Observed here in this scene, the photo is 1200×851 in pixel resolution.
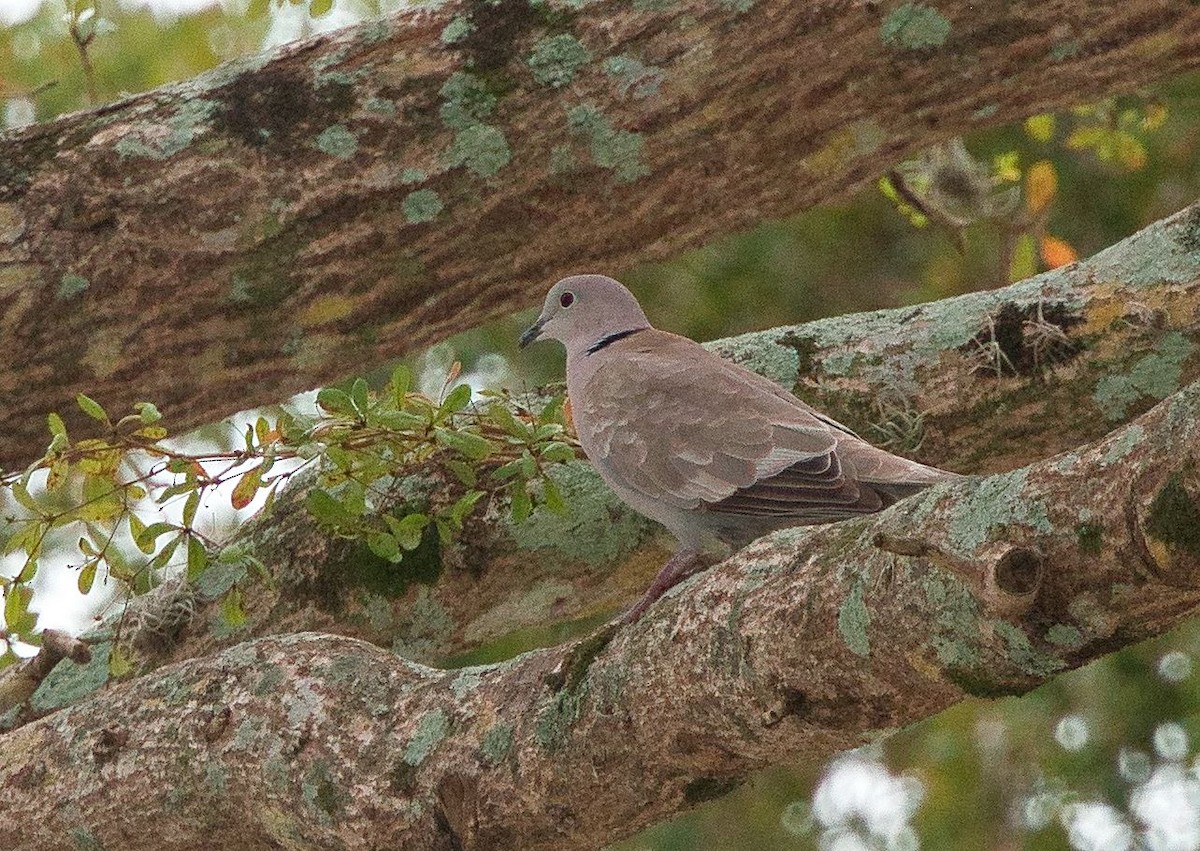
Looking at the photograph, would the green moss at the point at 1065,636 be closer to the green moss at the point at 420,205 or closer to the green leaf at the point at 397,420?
the green leaf at the point at 397,420

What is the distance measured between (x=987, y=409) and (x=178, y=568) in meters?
1.88


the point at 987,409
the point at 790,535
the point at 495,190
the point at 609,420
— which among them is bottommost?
the point at 987,409

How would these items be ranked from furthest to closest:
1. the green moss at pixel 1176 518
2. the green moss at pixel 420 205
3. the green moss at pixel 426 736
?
the green moss at pixel 420 205 < the green moss at pixel 426 736 < the green moss at pixel 1176 518

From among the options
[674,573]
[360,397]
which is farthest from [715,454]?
[360,397]

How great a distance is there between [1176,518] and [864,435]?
2.01 meters

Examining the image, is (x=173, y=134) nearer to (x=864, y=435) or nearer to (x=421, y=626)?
(x=421, y=626)

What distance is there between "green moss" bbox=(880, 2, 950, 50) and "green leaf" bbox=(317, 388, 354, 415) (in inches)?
58.4

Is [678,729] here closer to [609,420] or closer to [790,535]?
[790,535]

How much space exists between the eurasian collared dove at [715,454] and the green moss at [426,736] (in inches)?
19.3

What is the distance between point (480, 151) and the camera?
353cm

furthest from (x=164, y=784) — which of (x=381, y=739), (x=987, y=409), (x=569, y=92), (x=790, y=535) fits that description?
(x=987, y=409)

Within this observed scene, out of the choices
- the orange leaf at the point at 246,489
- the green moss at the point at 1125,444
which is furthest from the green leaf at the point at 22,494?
the green moss at the point at 1125,444

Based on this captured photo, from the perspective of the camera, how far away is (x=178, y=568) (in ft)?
12.4

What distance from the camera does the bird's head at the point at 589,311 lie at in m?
→ 4.29
